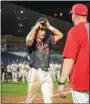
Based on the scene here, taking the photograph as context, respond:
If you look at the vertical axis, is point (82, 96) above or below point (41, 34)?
below

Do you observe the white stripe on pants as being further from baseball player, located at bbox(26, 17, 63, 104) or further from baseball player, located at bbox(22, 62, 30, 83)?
baseball player, located at bbox(22, 62, 30, 83)

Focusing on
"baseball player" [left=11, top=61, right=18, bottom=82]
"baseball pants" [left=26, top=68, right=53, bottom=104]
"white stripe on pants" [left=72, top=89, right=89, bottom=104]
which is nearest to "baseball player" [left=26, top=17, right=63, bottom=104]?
"baseball pants" [left=26, top=68, right=53, bottom=104]

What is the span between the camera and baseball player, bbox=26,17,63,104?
587 cm

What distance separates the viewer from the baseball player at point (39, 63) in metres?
5.87

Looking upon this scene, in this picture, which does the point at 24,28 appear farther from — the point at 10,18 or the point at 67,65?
the point at 67,65

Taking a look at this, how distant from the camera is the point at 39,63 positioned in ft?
19.5

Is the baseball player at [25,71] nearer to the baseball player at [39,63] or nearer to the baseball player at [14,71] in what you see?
the baseball player at [14,71]

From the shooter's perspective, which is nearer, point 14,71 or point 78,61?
point 78,61

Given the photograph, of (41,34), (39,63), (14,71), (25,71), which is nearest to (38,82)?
(39,63)

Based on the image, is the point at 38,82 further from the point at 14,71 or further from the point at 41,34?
the point at 14,71

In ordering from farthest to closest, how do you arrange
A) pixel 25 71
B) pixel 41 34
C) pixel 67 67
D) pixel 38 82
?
pixel 25 71
pixel 41 34
pixel 38 82
pixel 67 67

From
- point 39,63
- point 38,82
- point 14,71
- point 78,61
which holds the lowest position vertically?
point 14,71

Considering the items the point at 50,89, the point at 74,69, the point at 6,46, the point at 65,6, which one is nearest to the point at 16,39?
the point at 6,46

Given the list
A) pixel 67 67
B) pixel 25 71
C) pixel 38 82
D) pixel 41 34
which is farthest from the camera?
pixel 25 71
